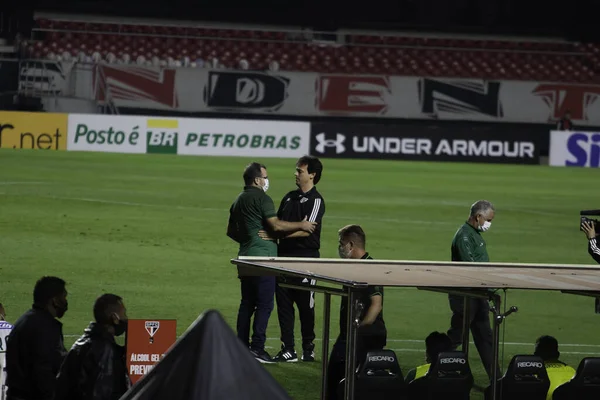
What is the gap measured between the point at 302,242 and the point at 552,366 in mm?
3859

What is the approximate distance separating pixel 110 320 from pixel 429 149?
3340 cm

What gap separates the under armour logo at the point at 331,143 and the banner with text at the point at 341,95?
515 cm

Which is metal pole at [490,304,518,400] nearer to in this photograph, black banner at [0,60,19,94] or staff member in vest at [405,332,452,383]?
staff member in vest at [405,332,452,383]

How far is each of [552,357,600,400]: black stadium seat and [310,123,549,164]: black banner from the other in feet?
103

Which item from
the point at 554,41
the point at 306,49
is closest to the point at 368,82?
the point at 306,49

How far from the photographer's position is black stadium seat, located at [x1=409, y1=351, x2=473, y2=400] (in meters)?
7.01

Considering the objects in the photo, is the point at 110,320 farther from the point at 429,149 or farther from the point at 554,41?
the point at 554,41

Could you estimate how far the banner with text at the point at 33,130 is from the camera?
3591cm

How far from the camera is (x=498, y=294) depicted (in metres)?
6.73

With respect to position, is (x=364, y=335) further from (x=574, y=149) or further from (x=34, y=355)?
(x=574, y=149)

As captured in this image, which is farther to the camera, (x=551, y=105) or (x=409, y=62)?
(x=409, y=62)

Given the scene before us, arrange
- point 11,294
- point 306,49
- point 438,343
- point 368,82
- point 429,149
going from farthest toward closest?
point 306,49 < point 368,82 < point 429,149 < point 11,294 < point 438,343

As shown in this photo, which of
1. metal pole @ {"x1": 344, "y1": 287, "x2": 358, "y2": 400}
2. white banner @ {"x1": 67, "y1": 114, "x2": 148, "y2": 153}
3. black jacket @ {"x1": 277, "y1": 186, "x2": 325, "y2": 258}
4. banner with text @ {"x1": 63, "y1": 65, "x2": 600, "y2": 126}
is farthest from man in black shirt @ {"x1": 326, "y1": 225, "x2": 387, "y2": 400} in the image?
banner with text @ {"x1": 63, "y1": 65, "x2": 600, "y2": 126}

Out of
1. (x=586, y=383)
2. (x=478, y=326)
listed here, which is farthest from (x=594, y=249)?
(x=586, y=383)
